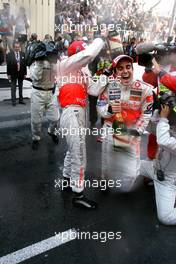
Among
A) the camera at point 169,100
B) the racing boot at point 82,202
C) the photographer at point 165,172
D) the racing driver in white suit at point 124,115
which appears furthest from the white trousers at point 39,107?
the camera at point 169,100

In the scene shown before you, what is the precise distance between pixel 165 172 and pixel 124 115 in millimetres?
788

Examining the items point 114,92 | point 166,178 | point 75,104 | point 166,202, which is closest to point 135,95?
point 114,92

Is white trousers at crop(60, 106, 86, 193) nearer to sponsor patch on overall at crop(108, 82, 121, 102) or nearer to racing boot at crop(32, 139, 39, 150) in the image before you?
sponsor patch on overall at crop(108, 82, 121, 102)

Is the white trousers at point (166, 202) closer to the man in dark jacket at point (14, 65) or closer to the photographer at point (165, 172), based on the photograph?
the photographer at point (165, 172)

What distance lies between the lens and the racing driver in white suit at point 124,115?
11.6 ft

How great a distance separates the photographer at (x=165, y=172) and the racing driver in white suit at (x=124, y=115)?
0.38 metres

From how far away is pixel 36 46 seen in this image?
5.05 meters

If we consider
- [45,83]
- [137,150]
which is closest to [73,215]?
[137,150]

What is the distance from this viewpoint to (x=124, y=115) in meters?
3.62

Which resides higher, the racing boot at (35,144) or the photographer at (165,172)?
the photographer at (165,172)

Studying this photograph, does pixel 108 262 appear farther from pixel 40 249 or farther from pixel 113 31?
pixel 113 31

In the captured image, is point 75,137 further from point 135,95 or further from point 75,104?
point 135,95

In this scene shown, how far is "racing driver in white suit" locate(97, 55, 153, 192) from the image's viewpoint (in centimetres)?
353

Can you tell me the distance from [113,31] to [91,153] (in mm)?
2507
